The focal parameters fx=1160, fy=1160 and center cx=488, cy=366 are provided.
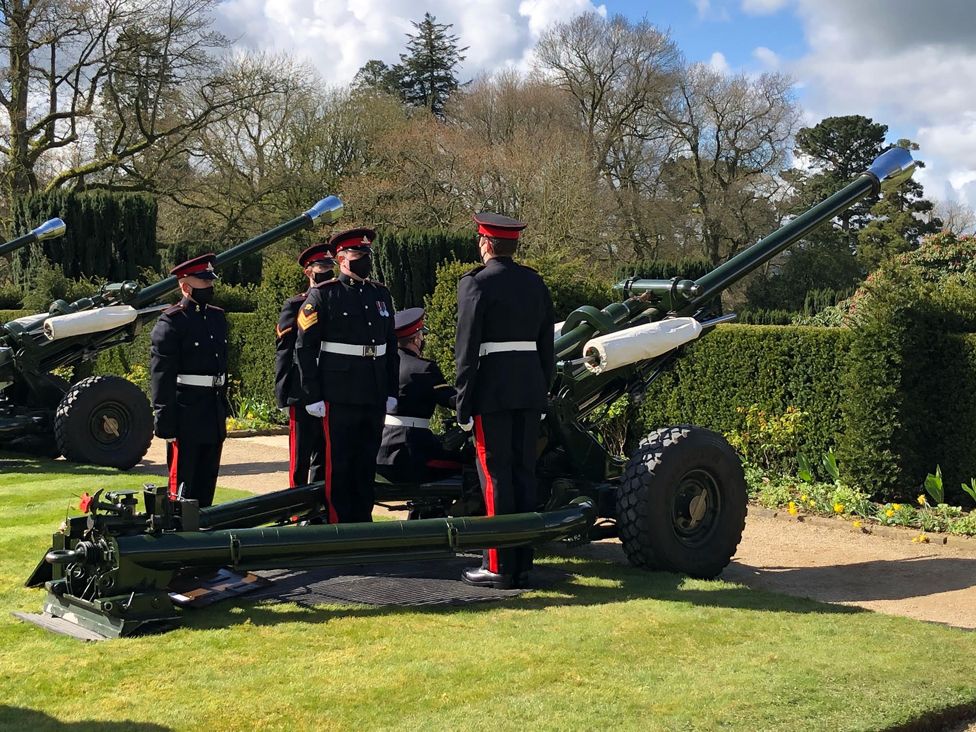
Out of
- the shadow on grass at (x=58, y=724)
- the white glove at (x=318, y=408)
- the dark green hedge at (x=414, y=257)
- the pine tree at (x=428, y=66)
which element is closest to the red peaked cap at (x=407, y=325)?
the white glove at (x=318, y=408)

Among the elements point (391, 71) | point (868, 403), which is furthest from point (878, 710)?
point (391, 71)

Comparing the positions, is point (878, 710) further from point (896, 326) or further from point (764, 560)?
point (896, 326)

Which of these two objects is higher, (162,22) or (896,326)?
(162,22)

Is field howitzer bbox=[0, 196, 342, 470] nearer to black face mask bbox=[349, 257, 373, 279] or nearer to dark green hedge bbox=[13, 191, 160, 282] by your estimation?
black face mask bbox=[349, 257, 373, 279]

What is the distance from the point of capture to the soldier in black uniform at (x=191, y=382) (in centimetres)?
727

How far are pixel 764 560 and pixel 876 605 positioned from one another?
128cm

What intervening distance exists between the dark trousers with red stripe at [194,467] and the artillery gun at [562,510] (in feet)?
3.57

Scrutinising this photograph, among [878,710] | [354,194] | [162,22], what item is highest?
[162,22]

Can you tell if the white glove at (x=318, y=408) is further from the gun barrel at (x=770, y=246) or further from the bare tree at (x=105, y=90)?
the bare tree at (x=105, y=90)

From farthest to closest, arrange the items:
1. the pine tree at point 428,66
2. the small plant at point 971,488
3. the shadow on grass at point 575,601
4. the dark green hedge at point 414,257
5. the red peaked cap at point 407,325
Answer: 1. the pine tree at point 428,66
2. the dark green hedge at point 414,257
3. the small plant at point 971,488
4. the red peaked cap at point 407,325
5. the shadow on grass at point 575,601

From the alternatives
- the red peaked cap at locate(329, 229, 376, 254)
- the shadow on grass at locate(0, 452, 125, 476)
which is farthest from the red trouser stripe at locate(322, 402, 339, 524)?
the shadow on grass at locate(0, 452, 125, 476)

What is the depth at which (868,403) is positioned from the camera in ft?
29.3

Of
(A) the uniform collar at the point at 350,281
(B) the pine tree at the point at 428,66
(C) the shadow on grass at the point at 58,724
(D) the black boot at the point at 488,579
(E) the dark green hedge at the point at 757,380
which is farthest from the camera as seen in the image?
(B) the pine tree at the point at 428,66

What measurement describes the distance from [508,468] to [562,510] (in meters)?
0.36
